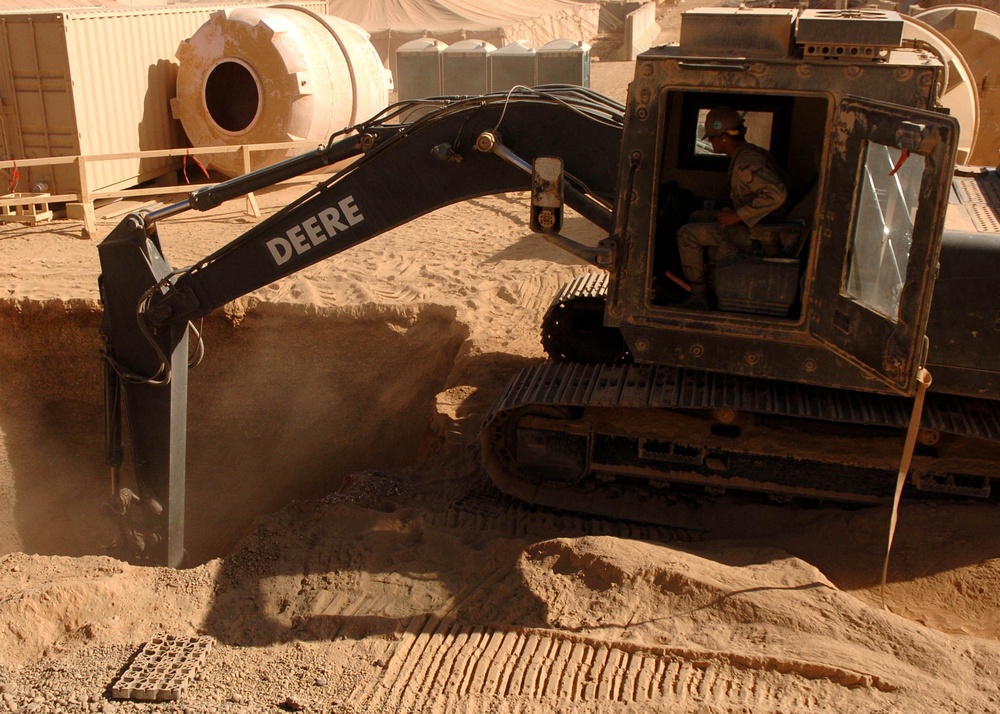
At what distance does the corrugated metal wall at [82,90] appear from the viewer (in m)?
11.4

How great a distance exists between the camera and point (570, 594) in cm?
447

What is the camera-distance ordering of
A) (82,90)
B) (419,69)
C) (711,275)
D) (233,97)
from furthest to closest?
(419,69) < (233,97) < (82,90) < (711,275)

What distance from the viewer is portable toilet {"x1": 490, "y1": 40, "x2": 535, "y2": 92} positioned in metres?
15.5

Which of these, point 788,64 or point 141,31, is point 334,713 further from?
point 141,31

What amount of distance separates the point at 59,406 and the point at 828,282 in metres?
6.70

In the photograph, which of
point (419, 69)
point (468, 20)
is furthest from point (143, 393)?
point (468, 20)

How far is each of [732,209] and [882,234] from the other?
0.77 m

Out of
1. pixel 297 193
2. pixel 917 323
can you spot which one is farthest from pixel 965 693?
pixel 297 193

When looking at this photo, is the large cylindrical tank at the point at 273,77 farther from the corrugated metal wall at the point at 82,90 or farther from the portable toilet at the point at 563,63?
the portable toilet at the point at 563,63

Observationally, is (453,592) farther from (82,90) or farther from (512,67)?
(512,67)

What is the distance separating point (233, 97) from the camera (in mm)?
13914

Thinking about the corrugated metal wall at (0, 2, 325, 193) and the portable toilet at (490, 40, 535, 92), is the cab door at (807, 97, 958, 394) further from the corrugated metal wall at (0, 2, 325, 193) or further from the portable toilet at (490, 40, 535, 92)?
the portable toilet at (490, 40, 535, 92)

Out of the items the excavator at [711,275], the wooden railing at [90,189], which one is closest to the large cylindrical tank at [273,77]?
the wooden railing at [90,189]

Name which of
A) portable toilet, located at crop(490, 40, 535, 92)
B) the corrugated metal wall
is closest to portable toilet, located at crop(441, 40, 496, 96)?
portable toilet, located at crop(490, 40, 535, 92)
